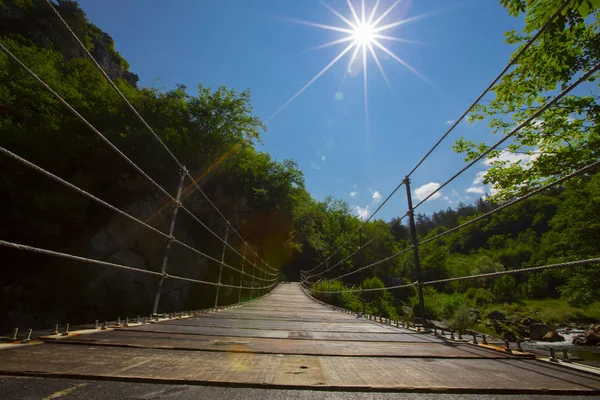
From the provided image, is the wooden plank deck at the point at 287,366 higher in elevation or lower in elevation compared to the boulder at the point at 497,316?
higher

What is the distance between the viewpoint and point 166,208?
18016mm

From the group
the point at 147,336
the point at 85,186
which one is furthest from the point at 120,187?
the point at 147,336

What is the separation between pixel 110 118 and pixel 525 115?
68.9 feet

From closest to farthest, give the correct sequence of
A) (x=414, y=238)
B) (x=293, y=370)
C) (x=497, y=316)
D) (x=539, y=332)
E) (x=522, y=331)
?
(x=293, y=370) → (x=414, y=238) → (x=539, y=332) → (x=522, y=331) → (x=497, y=316)

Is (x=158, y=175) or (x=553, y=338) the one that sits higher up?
(x=158, y=175)

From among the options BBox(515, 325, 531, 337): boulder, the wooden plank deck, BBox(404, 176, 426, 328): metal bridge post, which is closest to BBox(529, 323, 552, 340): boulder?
BBox(515, 325, 531, 337): boulder

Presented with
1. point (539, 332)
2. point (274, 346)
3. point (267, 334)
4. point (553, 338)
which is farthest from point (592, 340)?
point (274, 346)

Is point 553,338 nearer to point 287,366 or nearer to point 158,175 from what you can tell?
point 287,366

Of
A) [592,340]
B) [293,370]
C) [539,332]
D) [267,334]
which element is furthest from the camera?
[539,332]

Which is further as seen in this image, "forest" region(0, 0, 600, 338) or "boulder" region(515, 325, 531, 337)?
"boulder" region(515, 325, 531, 337)

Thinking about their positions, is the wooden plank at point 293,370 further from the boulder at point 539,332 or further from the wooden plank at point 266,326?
the boulder at point 539,332

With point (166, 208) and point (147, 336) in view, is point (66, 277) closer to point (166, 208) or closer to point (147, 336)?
point (166, 208)

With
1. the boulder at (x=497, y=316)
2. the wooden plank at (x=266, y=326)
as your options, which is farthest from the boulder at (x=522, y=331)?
the wooden plank at (x=266, y=326)

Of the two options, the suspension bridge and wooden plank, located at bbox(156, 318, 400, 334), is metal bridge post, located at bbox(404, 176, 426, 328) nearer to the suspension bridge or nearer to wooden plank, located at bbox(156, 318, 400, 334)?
wooden plank, located at bbox(156, 318, 400, 334)
